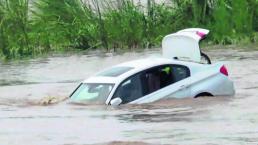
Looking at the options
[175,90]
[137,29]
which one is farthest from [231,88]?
[137,29]

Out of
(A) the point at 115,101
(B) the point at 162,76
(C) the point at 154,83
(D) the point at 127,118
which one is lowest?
(D) the point at 127,118

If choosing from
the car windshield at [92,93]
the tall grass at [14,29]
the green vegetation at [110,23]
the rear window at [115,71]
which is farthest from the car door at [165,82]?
the tall grass at [14,29]

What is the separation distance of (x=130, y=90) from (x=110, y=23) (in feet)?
49.2

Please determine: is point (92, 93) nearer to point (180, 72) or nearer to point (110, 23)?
point (180, 72)

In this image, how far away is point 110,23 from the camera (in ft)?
105

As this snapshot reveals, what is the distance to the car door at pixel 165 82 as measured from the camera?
1720 cm

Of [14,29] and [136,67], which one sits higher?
[136,67]

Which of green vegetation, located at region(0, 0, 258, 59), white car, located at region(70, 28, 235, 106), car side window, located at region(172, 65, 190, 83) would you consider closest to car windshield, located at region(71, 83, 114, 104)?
white car, located at region(70, 28, 235, 106)

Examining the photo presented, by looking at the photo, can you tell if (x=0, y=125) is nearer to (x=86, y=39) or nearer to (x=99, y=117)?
(x=99, y=117)

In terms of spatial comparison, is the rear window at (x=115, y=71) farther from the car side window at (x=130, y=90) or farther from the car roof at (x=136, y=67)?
the car side window at (x=130, y=90)

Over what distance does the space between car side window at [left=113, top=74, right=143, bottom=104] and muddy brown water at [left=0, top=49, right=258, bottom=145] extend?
0.24 m

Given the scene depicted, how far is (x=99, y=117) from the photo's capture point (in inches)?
630

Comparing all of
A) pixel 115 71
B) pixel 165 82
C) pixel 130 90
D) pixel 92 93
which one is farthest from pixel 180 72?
pixel 92 93

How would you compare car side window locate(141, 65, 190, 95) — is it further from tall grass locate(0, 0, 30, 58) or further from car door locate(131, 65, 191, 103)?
tall grass locate(0, 0, 30, 58)
